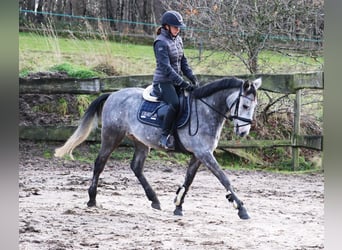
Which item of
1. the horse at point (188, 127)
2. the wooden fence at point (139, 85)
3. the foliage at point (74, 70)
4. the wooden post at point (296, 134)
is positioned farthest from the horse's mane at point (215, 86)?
the foliage at point (74, 70)

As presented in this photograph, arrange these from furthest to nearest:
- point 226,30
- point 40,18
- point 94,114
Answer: point 226,30 < point 94,114 < point 40,18

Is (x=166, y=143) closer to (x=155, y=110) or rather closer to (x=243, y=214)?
(x=155, y=110)

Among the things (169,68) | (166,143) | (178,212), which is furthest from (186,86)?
(178,212)

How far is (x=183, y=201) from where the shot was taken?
8.43 feet

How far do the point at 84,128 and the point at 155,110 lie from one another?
1.26ft

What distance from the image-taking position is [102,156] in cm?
270

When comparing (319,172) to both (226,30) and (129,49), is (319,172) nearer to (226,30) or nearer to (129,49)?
(226,30)

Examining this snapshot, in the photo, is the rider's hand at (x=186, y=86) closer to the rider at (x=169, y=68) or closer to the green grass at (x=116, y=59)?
the rider at (x=169, y=68)

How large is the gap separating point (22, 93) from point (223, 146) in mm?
1146

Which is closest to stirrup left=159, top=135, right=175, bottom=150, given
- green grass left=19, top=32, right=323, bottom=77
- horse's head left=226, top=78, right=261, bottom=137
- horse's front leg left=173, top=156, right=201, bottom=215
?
horse's front leg left=173, top=156, right=201, bottom=215

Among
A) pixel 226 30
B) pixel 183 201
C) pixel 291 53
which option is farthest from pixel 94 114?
pixel 291 53

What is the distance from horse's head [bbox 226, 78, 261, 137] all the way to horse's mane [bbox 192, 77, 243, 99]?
3.5 inches

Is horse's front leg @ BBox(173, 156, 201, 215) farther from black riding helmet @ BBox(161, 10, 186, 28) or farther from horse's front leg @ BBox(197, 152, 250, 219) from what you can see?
black riding helmet @ BBox(161, 10, 186, 28)
